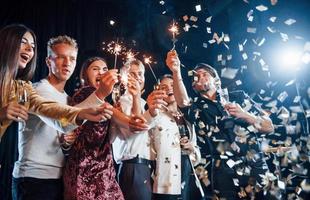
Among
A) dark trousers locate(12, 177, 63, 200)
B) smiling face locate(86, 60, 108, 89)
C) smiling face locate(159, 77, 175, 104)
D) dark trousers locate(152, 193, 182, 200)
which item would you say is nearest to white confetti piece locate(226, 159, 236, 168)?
dark trousers locate(152, 193, 182, 200)

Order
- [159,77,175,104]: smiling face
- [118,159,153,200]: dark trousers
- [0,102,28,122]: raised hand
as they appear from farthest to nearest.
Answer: [159,77,175,104]: smiling face → [118,159,153,200]: dark trousers → [0,102,28,122]: raised hand

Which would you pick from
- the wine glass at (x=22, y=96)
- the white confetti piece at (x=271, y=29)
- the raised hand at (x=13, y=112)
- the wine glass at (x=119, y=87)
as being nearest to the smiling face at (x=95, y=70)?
the wine glass at (x=119, y=87)

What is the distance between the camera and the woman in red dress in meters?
1.64

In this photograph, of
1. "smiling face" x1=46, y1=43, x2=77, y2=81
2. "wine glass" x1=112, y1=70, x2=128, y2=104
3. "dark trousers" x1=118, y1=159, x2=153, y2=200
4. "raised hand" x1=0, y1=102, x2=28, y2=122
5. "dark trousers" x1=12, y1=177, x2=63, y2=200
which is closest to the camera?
"raised hand" x1=0, y1=102, x2=28, y2=122

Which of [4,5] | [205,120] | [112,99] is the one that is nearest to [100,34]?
[4,5]

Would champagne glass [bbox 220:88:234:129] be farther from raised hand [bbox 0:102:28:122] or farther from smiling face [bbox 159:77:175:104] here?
raised hand [bbox 0:102:28:122]

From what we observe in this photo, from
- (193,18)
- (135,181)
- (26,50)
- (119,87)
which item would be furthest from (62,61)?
(193,18)

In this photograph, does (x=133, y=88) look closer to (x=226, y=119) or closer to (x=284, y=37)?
(x=226, y=119)

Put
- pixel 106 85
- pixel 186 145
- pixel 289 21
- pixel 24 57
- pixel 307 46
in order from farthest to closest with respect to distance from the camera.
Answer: pixel 289 21
pixel 307 46
pixel 186 145
pixel 24 57
pixel 106 85

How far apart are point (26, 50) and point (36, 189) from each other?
0.72m

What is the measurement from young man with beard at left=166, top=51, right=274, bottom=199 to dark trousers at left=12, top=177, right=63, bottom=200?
1.08 meters

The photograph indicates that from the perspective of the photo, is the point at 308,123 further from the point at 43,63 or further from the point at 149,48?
the point at 43,63

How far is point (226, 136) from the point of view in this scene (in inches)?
93.5

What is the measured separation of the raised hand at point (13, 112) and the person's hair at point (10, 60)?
132mm
